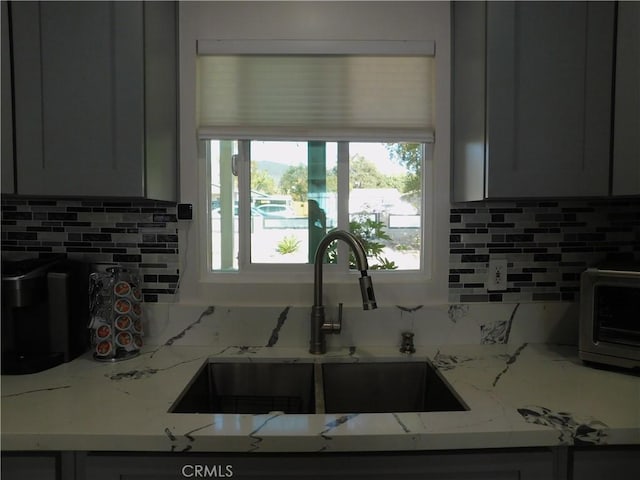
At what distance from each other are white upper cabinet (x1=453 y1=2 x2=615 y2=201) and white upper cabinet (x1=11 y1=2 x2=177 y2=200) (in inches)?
43.3

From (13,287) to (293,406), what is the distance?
0.96 m

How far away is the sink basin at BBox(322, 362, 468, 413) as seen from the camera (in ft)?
4.42

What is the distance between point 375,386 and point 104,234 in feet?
3.83

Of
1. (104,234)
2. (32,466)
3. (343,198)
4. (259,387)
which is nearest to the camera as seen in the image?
(32,466)

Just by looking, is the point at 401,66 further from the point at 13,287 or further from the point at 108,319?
the point at 13,287

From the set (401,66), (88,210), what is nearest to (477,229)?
(401,66)

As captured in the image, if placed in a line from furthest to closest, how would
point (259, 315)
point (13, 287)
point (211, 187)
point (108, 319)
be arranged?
point (211, 187), point (259, 315), point (108, 319), point (13, 287)

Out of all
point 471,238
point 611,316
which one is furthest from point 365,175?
point 611,316

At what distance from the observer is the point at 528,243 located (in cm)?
148

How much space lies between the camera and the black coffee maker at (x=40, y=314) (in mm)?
1170

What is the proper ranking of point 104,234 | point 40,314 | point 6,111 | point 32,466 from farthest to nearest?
point 104,234, point 40,314, point 6,111, point 32,466

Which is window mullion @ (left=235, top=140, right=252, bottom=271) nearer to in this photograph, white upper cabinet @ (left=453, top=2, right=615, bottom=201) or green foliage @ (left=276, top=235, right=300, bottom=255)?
green foliage @ (left=276, top=235, right=300, bottom=255)

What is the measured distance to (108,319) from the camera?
1.28m

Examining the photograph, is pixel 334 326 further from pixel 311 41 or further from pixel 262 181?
pixel 311 41
